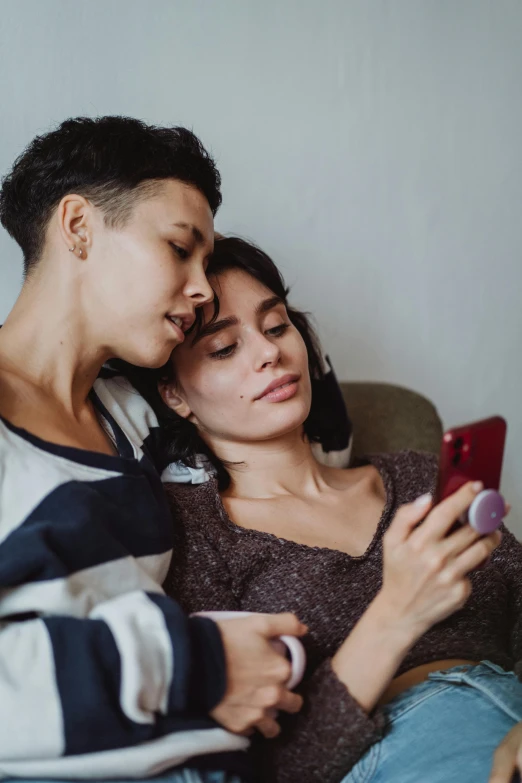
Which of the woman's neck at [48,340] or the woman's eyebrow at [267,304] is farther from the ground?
the woman's eyebrow at [267,304]

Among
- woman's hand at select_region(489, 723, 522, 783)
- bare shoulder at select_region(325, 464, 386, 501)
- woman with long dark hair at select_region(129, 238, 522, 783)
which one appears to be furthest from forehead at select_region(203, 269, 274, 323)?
woman's hand at select_region(489, 723, 522, 783)

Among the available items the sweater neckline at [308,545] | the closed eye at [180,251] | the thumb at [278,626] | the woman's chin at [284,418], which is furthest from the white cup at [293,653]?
the closed eye at [180,251]

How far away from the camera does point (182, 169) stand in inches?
48.5

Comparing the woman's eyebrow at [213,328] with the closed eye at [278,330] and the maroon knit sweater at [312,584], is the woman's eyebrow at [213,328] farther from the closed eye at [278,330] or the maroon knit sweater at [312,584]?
the maroon knit sweater at [312,584]

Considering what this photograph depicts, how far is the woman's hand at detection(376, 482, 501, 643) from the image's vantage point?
928 millimetres

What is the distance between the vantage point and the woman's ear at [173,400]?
143 cm

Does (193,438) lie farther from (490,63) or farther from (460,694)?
(490,63)

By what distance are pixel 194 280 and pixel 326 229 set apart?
2.85 ft

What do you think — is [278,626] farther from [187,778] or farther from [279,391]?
[279,391]

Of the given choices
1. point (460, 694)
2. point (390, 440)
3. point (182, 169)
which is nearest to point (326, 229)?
point (390, 440)

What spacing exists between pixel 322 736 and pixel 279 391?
1.76 feet

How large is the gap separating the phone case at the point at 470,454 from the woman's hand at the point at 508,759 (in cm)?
31

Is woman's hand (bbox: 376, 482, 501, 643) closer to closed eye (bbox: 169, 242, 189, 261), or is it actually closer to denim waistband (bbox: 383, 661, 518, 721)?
denim waistband (bbox: 383, 661, 518, 721)

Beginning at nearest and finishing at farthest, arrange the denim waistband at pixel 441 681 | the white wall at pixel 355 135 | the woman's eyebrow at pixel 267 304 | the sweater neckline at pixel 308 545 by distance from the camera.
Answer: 1. the denim waistband at pixel 441 681
2. the sweater neckline at pixel 308 545
3. the woman's eyebrow at pixel 267 304
4. the white wall at pixel 355 135
